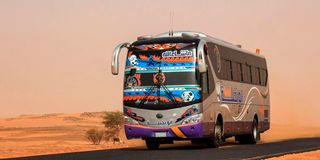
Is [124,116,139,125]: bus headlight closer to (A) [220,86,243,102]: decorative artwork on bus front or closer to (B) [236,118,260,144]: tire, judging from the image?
(A) [220,86,243,102]: decorative artwork on bus front

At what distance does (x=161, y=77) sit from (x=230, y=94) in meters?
4.93

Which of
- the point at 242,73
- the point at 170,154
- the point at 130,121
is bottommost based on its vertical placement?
the point at 170,154

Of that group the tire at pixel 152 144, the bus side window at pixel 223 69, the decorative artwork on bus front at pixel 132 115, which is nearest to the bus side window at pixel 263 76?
the bus side window at pixel 223 69

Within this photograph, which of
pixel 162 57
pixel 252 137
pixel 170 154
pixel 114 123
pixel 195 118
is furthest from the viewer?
pixel 114 123

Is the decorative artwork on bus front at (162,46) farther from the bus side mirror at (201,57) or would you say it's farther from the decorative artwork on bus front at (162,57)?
the bus side mirror at (201,57)

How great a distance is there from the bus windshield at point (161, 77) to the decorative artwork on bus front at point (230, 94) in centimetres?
307

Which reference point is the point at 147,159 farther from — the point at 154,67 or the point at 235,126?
the point at 235,126

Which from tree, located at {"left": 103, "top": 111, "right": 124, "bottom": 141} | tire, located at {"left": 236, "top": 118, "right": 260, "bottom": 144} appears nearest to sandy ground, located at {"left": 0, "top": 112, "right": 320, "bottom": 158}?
tree, located at {"left": 103, "top": 111, "right": 124, "bottom": 141}

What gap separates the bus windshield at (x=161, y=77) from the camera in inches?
1057

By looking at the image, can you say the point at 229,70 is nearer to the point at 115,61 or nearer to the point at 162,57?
the point at 162,57

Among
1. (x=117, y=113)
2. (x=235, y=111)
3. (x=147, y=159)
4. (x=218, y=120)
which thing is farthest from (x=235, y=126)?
(x=117, y=113)

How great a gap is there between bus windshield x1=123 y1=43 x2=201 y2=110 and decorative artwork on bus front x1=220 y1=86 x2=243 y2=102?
121 inches

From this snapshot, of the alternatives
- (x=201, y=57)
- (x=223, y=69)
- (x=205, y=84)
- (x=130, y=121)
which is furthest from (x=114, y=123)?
(x=201, y=57)

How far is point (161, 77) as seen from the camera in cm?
2712
